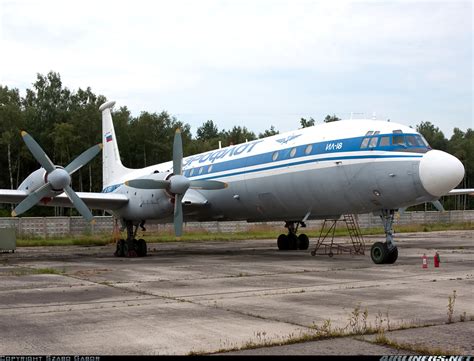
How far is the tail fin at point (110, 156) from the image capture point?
28109 millimetres

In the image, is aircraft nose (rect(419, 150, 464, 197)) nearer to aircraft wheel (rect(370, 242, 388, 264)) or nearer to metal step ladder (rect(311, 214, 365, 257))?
aircraft wheel (rect(370, 242, 388, 264))

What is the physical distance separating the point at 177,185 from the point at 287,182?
3.89 m

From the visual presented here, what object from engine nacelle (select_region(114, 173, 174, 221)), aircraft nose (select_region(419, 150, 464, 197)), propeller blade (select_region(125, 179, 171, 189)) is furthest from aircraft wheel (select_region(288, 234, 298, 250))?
aircraft nose (select_region(419, 150, 464, 197))

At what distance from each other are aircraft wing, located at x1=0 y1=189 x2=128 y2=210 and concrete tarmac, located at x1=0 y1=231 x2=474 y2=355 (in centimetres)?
520

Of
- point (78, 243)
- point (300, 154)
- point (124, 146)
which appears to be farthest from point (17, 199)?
point (124, 146)

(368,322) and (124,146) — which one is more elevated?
(124,146)

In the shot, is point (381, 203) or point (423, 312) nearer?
point (423, 312)

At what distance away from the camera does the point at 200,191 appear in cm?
2270

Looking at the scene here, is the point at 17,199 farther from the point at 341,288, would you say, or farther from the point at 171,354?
the point at 171,354

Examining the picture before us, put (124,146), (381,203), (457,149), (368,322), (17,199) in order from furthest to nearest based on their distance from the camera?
(457,149), (124,146), (17,199), (381,203), (368,322)

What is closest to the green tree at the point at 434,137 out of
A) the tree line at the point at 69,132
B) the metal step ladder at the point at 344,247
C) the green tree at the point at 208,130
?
the tree line at the point at 69,132

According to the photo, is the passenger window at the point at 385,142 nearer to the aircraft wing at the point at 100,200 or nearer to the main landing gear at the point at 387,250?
the main landing gear at the point at 387,250

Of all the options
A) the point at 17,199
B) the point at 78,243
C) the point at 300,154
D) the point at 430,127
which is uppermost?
the point at 430,127

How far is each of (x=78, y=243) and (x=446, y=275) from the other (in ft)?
80.1
